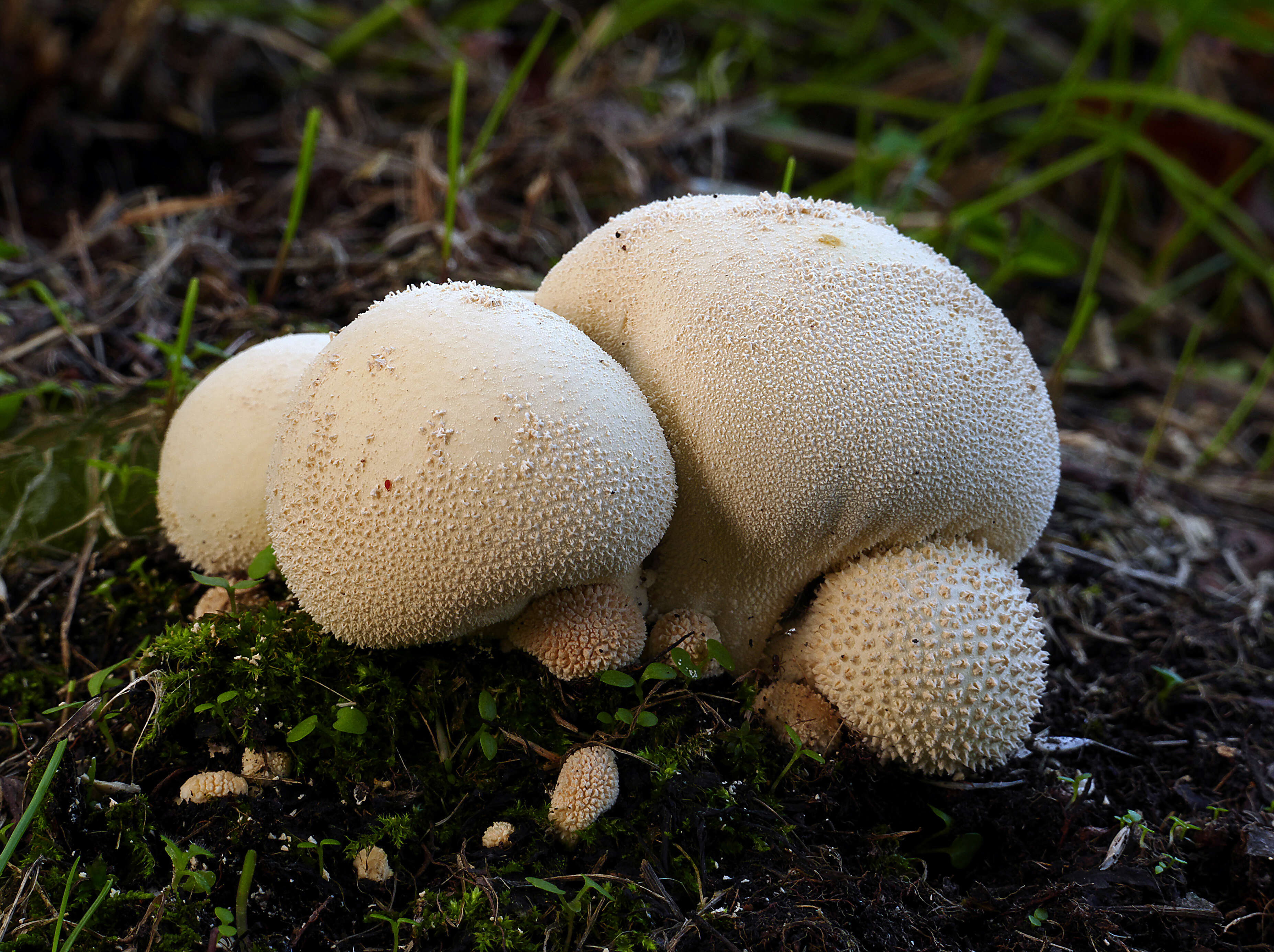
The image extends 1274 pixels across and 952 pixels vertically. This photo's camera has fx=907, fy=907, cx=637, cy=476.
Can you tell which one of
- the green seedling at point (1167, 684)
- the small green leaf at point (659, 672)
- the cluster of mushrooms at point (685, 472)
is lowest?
the green seedling at point (1167, 684)

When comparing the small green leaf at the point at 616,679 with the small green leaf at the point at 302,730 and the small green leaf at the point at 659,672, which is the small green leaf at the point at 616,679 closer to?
the small green leaf at the point at 659,672

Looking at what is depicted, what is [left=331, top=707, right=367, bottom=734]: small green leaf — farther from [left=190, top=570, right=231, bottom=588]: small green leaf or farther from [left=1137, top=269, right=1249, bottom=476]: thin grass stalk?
[left=1137, top=269, right=1249, bottom=476]: thin grass stalk

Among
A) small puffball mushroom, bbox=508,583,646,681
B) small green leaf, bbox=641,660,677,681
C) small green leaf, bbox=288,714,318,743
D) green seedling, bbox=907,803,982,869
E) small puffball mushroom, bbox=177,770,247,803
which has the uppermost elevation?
small puffball mushroom, bbox=508,583,646,681

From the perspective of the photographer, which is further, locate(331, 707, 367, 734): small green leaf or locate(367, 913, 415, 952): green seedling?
locate(331, 707, 367, 734): small green leaf

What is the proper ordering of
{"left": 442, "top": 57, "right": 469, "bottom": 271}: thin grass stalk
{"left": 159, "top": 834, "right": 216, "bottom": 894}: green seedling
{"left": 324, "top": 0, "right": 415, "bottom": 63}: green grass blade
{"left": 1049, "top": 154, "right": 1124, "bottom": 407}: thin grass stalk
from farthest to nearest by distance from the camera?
{"left": 324, "top": 0, "right": 415, "bottom": 63}: green grass blade < {"left": 1049, "top": 154, "right": 1124, "bottom": 407}: thin grass stalk < {"left": 442, "top": 57, "right": 469, "bottom": 271}: thin grass stalk < {"left": 159, "top": 834, "right": 216, "bottom": 894}: green seedling

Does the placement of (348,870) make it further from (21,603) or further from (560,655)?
(21,603)

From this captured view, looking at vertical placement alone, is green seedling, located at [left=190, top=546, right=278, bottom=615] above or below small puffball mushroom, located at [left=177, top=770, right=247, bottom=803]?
above

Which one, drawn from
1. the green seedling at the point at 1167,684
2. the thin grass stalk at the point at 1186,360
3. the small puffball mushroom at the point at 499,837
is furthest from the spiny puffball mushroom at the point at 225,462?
the thin grass stalk at the point at 1186,360

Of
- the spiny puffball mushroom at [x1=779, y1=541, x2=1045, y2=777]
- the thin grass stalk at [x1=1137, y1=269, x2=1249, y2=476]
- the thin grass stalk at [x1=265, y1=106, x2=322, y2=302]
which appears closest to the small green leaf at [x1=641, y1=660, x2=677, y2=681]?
the spiny puffball mushroom at [x1=779, y1=541, x2=1045, y2=777]
